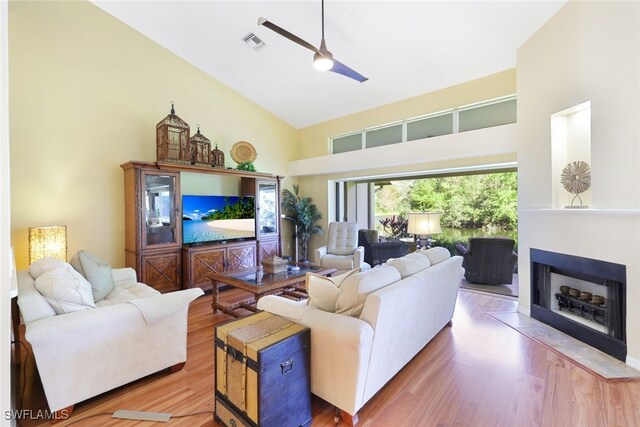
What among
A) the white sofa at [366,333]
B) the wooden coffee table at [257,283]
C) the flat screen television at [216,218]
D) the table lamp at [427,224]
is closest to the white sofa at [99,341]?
the white sofa at [366,333]

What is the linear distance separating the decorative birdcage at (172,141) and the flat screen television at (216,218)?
25.1 inches

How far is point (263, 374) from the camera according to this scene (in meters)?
1.48

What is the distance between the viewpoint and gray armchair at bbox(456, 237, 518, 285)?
4605mm

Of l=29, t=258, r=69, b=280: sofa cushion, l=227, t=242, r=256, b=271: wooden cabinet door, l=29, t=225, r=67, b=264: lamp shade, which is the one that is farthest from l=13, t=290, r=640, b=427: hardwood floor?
l=227, t=242, r=256, b=271: wooden cabinet door

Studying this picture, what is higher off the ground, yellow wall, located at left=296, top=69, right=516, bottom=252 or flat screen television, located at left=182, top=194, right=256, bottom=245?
yellow wall, located at left=296, top=69, right=516, bottom=252

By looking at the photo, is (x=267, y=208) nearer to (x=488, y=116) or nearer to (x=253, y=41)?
(x=253, y=41)

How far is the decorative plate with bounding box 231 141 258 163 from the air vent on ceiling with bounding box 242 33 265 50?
5.30ft

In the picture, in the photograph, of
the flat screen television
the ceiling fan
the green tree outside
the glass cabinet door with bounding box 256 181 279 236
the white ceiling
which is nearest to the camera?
the ceiling fan

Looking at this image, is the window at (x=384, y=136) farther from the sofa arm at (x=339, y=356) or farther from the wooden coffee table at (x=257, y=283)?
the sofa arm at (x=339, y=356)

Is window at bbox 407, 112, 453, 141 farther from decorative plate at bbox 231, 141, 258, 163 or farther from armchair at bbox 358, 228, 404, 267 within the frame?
decorative plate at bbox 231, 141, 258, 163

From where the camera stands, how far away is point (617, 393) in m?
2.03

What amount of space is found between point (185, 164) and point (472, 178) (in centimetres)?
592

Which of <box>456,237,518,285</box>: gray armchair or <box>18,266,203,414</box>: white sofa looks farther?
<box>456,237,518,285</box>: gray armchair

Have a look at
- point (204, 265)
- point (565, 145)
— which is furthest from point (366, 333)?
point (204, 265)
